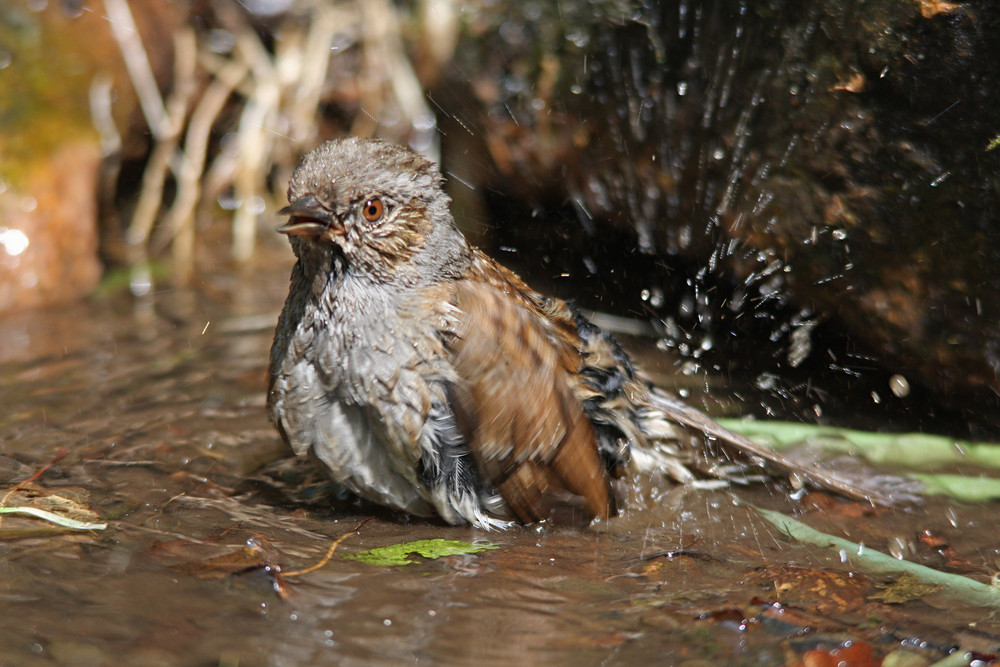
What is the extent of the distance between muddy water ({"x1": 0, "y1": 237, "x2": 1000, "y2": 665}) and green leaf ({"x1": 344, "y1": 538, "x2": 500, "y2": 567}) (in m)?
0.06

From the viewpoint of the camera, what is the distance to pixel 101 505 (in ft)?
10.6

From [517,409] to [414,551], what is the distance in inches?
24.9

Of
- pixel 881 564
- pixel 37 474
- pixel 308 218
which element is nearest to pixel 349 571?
pixel 308 218

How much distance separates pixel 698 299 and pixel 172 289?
11.6 ft

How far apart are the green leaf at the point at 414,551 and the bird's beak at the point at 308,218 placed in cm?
114

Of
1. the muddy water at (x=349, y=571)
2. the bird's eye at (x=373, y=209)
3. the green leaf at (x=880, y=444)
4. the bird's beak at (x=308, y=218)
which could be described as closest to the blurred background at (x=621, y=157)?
the green leaf at (x=880, y=444)

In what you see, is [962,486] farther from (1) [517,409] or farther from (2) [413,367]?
(2) [413,367]

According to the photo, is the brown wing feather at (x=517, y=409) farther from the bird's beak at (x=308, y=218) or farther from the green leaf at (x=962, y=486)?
the green leaf at (x=962, y=486)

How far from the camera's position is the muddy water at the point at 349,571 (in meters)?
2.34

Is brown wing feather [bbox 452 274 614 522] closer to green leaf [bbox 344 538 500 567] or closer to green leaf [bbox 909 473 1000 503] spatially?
green leaf [bbox 344 538 500 567]

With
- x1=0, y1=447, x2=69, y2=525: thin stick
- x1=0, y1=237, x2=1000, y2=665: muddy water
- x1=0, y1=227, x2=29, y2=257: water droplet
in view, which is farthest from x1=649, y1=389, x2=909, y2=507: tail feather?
x1=0, y1=227, x2=29, y2=257: water droplet

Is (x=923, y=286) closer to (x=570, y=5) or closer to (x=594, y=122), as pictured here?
(x=594, y=122)

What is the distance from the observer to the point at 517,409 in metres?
3.30

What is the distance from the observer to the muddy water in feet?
7.68
